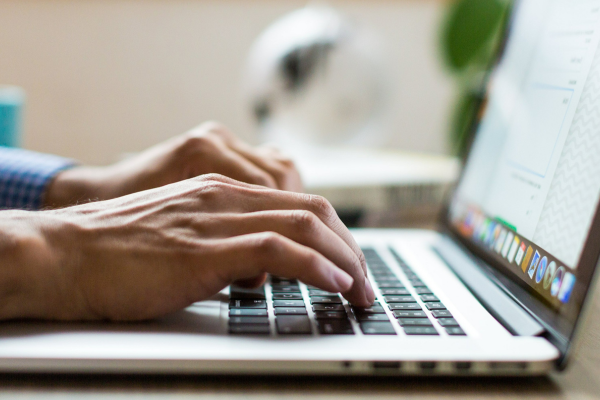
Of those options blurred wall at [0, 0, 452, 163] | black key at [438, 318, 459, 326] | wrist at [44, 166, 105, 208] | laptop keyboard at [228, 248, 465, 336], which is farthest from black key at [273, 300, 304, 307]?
blurred wall at [0, 0, 452, 163]

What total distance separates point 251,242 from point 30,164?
17.8 inches

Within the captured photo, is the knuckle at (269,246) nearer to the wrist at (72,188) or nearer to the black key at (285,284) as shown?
the black key at (285,284)

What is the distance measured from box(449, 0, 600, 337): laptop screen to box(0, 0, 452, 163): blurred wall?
1407mm

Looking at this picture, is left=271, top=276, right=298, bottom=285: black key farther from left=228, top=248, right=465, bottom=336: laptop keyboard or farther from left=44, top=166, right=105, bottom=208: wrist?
left=44, top=166, right=105, bottom=208: wrist

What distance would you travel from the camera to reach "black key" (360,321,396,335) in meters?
0.34

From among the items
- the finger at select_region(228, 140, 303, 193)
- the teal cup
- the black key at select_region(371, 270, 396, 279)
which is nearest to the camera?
the black key at select_region(371, 270, 396, 279)

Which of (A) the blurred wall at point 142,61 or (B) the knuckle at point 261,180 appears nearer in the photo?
(B) the knuckle at point 261,180

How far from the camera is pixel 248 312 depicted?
1.22 ft

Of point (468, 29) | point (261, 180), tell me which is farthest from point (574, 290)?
point (468, 29)

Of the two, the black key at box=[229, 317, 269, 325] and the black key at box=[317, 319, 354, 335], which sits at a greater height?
the black key at box=[317, 319, 354, 335]

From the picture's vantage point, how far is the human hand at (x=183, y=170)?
59 centimetres

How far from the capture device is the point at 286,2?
76.5 inches

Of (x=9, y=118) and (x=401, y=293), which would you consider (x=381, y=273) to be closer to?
(x=401, y=293)

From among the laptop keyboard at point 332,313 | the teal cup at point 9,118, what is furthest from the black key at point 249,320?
the teal cup at point 9,118
